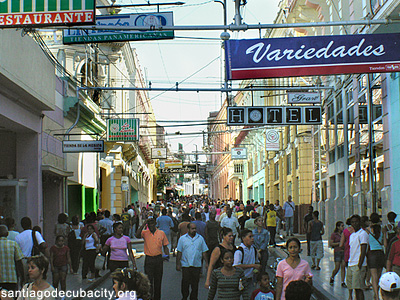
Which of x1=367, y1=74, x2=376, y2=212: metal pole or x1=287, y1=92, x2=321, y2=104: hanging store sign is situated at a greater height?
x1=287, y1=92, x2=321, y2=104: hanging store sign

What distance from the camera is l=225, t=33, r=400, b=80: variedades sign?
13.1 meters

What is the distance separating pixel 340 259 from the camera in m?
14.1

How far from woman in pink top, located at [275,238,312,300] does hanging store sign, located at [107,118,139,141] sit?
20574 mm

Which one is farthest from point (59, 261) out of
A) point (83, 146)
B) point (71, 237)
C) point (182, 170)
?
point (182, 170)

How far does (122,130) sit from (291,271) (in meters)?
20.9

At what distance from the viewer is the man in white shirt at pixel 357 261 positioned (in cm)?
1127

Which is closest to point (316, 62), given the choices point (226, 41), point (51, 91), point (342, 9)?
point (226, 41)

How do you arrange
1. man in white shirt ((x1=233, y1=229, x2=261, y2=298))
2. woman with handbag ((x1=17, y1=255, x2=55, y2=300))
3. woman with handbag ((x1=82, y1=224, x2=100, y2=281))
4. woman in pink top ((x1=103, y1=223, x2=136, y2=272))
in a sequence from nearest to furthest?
woman with handbag ((x1=17, y1=255, x2=55, y2=300)) → man in white shirt ((x1=233, y1=229, x2=261, y2=298)) → woman in pink top ((x1=103, y1=223, x2=136, y2=272)) → woman with handbag ((x1=82, y1=224, x2=100, y2=281))

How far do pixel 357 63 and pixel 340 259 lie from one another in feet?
13.9

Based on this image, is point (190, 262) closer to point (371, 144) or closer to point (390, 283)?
point (390, 283)

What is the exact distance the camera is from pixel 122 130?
2828 centimetres

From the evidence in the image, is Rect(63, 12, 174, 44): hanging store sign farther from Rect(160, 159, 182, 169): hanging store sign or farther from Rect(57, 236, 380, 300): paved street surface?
Rect(160, 159, 182, 169): hanging store sign

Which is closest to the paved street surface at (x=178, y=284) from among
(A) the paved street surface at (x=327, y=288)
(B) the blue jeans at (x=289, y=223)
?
(A) the paved street surface at (x=327, y=288)

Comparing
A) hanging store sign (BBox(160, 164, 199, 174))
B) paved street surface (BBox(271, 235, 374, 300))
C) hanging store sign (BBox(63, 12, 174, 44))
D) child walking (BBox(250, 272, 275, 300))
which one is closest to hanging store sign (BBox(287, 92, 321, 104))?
paved street surface (BBox(271, 235, 374, 300))
